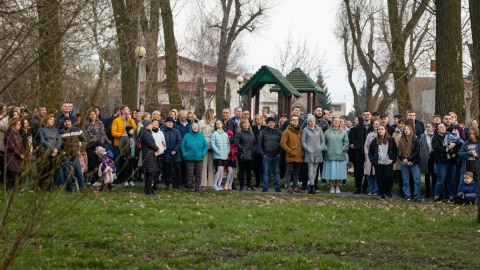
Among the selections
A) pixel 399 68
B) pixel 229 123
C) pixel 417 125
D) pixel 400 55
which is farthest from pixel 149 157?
pixel 400 55

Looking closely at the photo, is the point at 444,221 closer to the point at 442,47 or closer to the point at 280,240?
the point at 280,240

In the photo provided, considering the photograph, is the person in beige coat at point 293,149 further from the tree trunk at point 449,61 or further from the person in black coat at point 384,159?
the tree trunk at point 449,61

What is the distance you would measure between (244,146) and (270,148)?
2.25 ft

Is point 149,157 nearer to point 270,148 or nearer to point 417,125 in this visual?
point 270,148

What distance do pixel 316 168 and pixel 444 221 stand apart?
6562 mm

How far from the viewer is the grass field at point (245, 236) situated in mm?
9906

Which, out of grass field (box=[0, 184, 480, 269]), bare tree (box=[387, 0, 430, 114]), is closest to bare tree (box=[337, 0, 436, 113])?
bare tree (box=[387, 0, 430, 114])

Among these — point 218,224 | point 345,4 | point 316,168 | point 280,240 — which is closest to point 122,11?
point 316,168

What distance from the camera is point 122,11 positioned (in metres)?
24.4

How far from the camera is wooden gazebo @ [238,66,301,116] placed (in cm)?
→ 2734

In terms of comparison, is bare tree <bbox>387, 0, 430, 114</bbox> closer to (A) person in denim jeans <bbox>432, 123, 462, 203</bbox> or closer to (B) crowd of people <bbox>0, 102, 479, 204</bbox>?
(B) crowd of people <bbox>0, 102, 479, 204</bbox>

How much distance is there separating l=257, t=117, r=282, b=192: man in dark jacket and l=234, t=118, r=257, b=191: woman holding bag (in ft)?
0.70

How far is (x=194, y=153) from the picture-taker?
19703 millimetres

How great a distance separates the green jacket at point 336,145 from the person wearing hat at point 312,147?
493 millimetres
